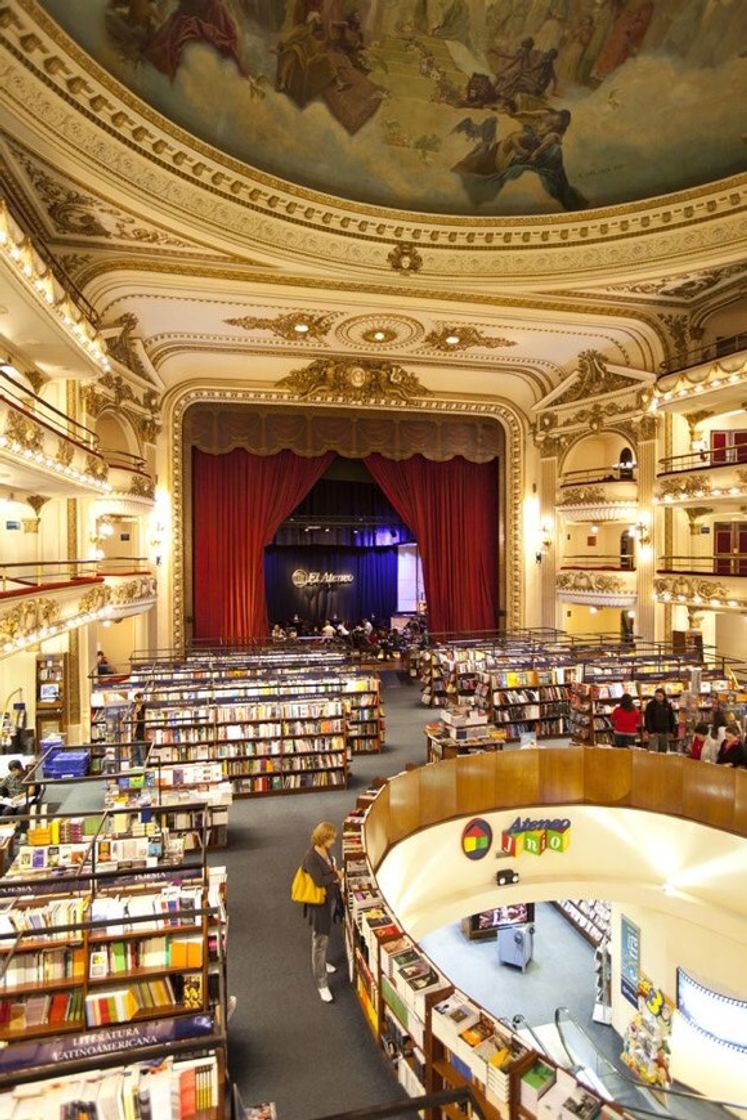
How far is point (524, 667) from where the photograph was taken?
10156 millimetres

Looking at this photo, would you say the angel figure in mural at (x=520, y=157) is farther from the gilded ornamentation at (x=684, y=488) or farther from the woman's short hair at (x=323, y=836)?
the woman's short hair at (x=323, y=836)

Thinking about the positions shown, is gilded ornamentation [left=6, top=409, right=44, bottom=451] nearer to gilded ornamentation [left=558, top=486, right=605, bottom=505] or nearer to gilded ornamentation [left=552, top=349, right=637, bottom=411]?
gilded ornamentation [left=558, top=486, right=605, bottom=505]

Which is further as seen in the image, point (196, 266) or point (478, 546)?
point (478, 546)

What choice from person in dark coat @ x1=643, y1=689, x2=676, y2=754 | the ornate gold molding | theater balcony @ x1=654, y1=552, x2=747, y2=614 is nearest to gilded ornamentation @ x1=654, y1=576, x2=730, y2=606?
theater balcony @ x1=654, y1=552, x2=747, y2=614

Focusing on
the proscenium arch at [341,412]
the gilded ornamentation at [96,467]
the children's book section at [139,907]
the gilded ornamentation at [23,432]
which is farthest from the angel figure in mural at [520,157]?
the children's book section at [139,907]

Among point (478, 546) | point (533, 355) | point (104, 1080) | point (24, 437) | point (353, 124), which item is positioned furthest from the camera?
point (478, 546)

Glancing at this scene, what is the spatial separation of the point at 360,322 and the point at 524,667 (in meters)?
7.05

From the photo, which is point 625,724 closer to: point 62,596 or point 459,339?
point 62,596

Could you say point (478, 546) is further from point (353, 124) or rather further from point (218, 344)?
point (353, 124)

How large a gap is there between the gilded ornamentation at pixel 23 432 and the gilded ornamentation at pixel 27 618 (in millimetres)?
1537

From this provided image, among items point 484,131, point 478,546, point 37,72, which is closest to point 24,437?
point 37,72

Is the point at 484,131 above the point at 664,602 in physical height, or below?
above

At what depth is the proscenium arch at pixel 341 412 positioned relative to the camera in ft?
46.7

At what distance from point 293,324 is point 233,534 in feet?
16.2
